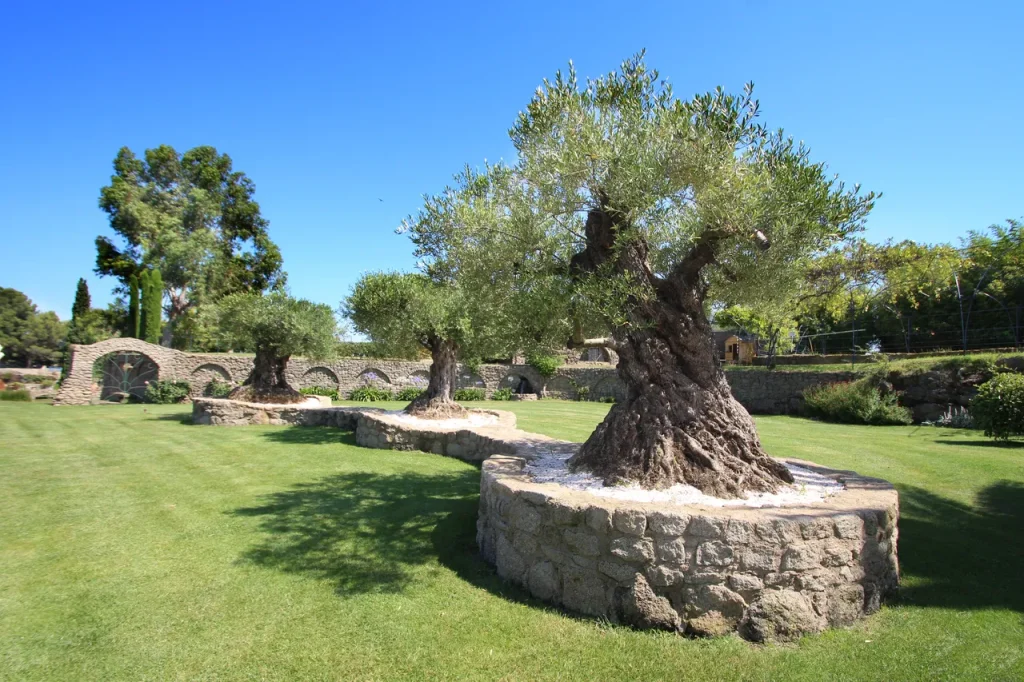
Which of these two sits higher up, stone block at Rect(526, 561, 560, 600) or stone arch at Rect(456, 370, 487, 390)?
stone arch at Rect(456, 370, 487, 390)

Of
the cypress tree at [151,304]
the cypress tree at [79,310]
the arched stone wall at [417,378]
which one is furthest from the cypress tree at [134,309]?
the arched stone wall at [417,378]

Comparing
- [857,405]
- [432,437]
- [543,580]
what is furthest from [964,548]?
[857,405]

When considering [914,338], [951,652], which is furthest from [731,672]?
[914,338]

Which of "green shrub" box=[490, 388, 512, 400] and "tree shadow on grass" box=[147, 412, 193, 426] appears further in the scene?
"green shrub" box=[490, 388, 512, 400]

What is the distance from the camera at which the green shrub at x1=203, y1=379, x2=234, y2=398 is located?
24.1m

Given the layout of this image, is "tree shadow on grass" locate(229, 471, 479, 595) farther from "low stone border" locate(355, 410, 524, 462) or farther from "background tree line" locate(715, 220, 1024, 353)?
"background tree line" locate(715, 220, 1024, 353)

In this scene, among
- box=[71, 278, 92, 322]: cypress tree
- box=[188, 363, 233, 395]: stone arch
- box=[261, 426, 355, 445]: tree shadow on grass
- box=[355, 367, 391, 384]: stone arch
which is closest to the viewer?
box=[261, 426, 355, 445]: tree shadow on grass

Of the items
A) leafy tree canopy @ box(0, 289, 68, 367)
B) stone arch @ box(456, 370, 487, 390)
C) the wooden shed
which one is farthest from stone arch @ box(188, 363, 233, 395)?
leafy tree canopy @ box(0, 289, 68, 367)

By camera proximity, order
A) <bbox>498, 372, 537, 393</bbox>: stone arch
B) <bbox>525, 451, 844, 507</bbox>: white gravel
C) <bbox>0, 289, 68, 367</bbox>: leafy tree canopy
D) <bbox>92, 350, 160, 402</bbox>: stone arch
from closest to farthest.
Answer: <bbox>525, 451, 844, 507</bbox>: white gravel → <bbox>92, 350, 160, 402</bbox>: stone arch → <bbox>498, 372, 537, 393</bbox>: stone arch → <bbox>0, 289, 68, 367</bbox>: leafy tree canopy

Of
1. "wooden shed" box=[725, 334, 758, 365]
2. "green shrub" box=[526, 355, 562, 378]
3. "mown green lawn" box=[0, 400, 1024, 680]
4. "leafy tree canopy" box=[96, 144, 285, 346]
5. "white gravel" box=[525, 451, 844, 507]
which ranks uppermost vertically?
"leafy tree canopy" box=[96, 144, 285, 346]

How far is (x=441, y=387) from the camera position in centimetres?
1450

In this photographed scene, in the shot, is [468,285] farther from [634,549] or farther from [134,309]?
[134,309]

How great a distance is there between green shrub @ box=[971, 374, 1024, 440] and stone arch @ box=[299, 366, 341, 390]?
25.2 meters

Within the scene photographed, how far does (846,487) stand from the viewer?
571 centimetres
